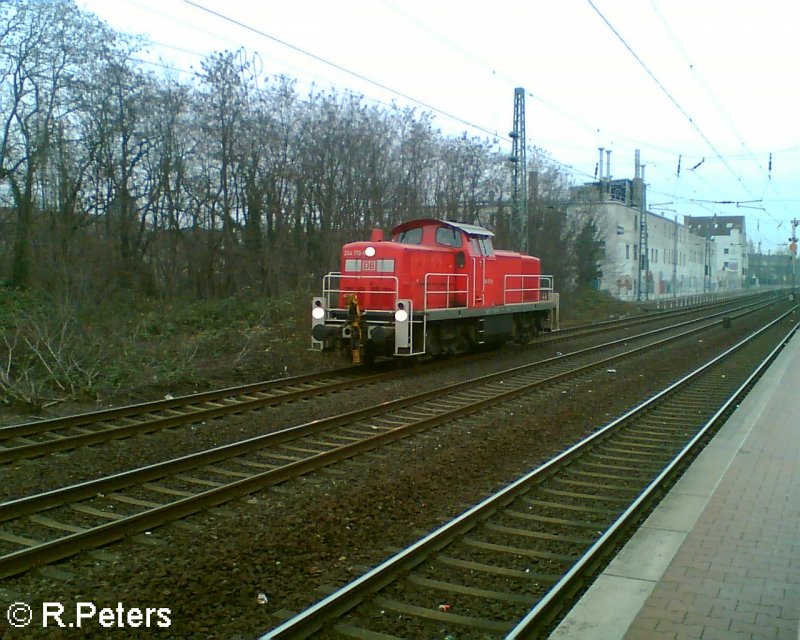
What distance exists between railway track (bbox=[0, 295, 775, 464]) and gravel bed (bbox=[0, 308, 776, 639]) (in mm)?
302

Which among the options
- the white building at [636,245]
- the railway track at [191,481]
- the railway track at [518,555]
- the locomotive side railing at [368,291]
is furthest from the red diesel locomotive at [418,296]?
the white building at [636,245]

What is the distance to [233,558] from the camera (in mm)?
5363

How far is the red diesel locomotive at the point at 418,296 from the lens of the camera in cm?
1478

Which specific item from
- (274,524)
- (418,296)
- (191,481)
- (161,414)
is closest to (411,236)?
(418,296)

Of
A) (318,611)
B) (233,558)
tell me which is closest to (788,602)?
(318,611)

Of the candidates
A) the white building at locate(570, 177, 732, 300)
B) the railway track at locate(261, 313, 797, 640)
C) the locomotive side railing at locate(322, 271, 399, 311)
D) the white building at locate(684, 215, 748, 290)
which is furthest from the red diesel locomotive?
the white building at locate(684, 215, 748, 290)

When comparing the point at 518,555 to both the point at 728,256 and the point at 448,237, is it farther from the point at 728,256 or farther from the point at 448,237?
the point at 728,256

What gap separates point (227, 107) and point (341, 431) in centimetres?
1808

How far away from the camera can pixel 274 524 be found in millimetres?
6121

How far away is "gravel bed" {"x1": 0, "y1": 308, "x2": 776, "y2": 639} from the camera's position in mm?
4617

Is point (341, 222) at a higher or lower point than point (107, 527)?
higher

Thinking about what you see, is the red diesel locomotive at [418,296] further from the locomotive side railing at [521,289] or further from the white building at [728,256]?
the white building at [728,256]

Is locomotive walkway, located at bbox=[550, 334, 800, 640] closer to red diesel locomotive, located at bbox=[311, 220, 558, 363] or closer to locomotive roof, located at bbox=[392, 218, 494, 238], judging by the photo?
red diesel locomotive, located at bbox=[311, 220, 558, 363]

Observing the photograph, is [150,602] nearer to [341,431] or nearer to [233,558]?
[233,558]
